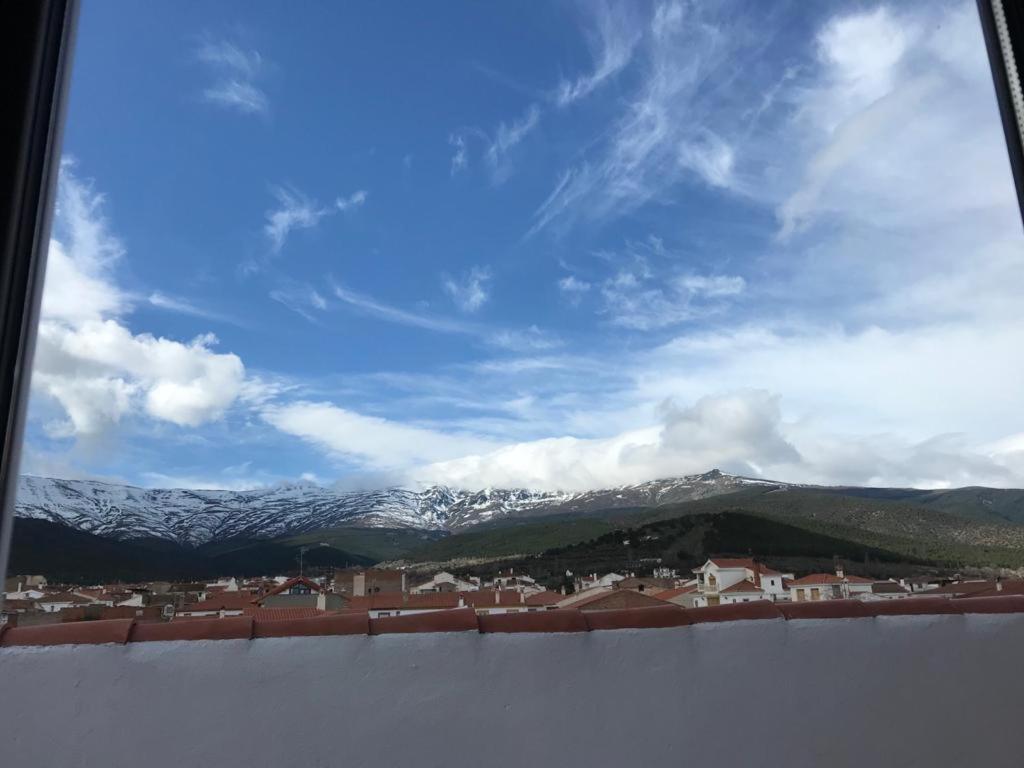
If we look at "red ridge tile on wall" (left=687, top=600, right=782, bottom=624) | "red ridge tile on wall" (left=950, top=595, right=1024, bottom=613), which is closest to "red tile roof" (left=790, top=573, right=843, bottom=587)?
"red ridge tile on wall" (left=950, top=595, right=1024, bottom=613)

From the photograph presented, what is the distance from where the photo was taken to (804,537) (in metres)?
18.2

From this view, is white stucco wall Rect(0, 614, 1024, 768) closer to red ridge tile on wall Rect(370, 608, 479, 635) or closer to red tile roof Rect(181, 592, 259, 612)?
red ridge tile on wall Rect(370, 608, 479, 635)

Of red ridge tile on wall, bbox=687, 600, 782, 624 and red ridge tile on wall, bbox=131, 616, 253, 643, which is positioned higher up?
red ridge tile on wall, bbox=131, 616, 253, 643

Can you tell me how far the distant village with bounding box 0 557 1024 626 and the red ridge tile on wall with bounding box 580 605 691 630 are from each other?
2.6 inches

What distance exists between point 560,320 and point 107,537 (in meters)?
10.1

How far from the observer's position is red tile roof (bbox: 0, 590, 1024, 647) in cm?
127

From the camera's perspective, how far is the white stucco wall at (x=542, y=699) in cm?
122

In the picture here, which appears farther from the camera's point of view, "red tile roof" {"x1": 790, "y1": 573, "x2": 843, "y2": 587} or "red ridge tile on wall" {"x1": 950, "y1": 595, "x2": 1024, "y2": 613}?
"red tile roof" {"x1": 790, "y1": 573, "x2": 843, "y2": 587}

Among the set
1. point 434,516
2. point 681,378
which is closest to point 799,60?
point 681,378

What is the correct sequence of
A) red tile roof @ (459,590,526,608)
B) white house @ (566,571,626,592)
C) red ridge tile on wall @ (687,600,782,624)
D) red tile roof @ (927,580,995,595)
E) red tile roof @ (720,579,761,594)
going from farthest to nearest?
white house @ (566,571,626,592)
red tile roof @ (720,579,761,594)
red tile roof @ (459,590,526,608)
red tile roof @ (927,580,995,595)
red ridge tile on wall @ (687,600,782,624)

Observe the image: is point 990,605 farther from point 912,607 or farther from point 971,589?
point 971,589

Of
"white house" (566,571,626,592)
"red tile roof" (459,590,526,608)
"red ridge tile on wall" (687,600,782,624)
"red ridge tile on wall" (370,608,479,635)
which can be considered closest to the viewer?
"red ridge tile on wall" (370,608,479,635)

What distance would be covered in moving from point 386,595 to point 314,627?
23.3ft

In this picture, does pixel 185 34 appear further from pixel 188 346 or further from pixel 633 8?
pixel 633 8
